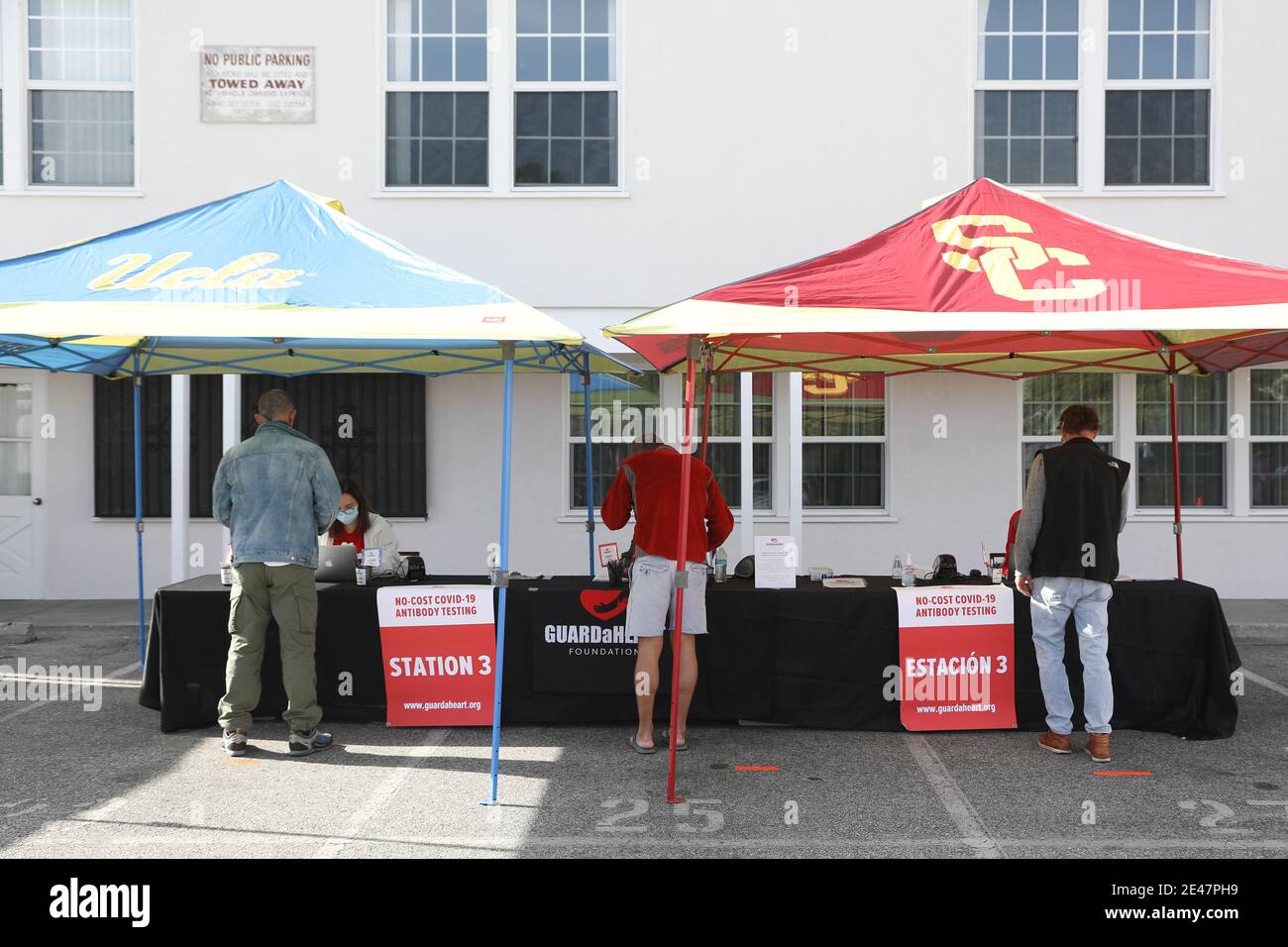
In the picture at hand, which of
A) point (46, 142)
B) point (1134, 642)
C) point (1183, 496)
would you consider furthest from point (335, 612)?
point (1183, 496)

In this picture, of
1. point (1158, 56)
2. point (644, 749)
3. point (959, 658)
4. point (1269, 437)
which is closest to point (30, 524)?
point (644, 749)

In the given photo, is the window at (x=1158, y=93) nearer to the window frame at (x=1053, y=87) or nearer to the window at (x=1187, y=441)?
the window frame at (x=1053, y=87)

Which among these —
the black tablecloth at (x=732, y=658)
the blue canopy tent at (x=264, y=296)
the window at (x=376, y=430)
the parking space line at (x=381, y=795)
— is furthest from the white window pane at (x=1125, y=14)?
the parking space line at (x=381, y=795)

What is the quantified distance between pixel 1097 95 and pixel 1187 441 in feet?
12.1

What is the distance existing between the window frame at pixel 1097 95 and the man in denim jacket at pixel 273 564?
25.2ft

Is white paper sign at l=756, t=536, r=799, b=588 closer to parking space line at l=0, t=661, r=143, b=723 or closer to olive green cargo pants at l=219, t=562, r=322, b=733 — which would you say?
olive green cargo pants at l=219, t=562, r=322, b=733

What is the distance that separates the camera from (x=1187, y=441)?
35.1 feet

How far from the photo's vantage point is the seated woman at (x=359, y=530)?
22.1ft

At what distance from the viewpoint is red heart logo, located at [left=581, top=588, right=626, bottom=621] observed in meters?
6.07

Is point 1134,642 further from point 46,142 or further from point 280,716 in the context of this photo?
point 46,142

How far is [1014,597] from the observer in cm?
600

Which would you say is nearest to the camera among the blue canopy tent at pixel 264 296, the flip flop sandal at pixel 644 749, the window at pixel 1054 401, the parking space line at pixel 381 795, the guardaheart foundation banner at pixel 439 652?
the parking space line at pixel 381 795

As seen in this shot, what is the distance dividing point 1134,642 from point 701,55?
7.14 m

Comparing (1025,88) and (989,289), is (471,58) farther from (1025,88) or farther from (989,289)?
(989,289)
